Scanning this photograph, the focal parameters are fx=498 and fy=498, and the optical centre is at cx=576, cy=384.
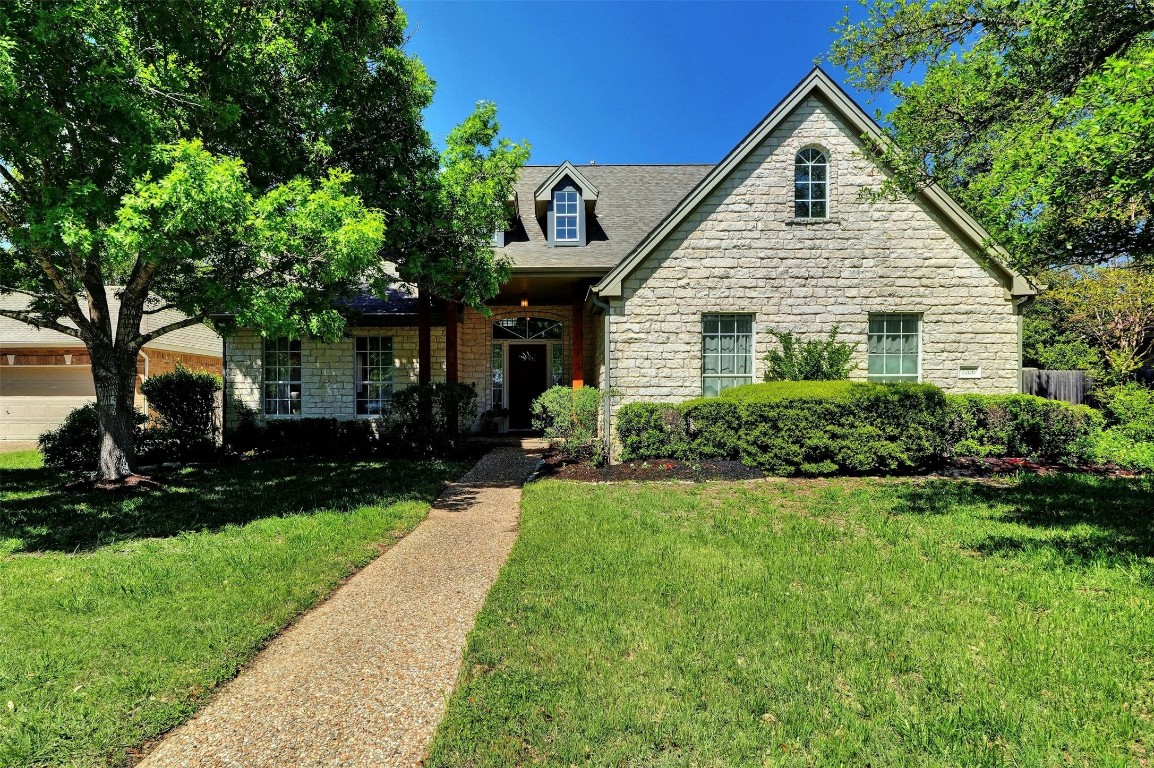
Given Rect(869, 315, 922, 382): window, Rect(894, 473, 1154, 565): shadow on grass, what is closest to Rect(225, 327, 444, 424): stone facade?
Rect(869, 315, 922, 382): window

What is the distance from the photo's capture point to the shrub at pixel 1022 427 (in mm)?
9164

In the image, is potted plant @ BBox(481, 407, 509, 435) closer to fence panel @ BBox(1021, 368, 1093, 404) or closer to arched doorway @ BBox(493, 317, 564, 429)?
arched doorway @ BBox(493, 317, 564, 429)

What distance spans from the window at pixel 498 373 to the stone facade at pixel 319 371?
2294 mm

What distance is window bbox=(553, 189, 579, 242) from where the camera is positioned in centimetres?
1281

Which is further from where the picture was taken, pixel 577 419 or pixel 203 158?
pixel 577 419

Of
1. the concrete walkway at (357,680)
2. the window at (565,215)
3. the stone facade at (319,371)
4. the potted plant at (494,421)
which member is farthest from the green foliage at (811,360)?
the stone facade at (319,371)

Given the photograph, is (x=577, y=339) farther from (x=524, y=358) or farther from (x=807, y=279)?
(x=807, y=279)

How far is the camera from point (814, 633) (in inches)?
134

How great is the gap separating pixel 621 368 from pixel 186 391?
36.2 feet

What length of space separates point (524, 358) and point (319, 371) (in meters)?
5.63

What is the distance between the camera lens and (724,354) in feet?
34.1

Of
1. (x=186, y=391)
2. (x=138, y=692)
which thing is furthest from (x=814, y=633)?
(x=186, y=391)

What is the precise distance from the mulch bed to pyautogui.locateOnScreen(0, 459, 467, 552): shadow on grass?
2847mm

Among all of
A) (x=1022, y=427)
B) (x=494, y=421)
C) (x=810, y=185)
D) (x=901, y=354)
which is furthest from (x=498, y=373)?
(x=1022, y=427)
